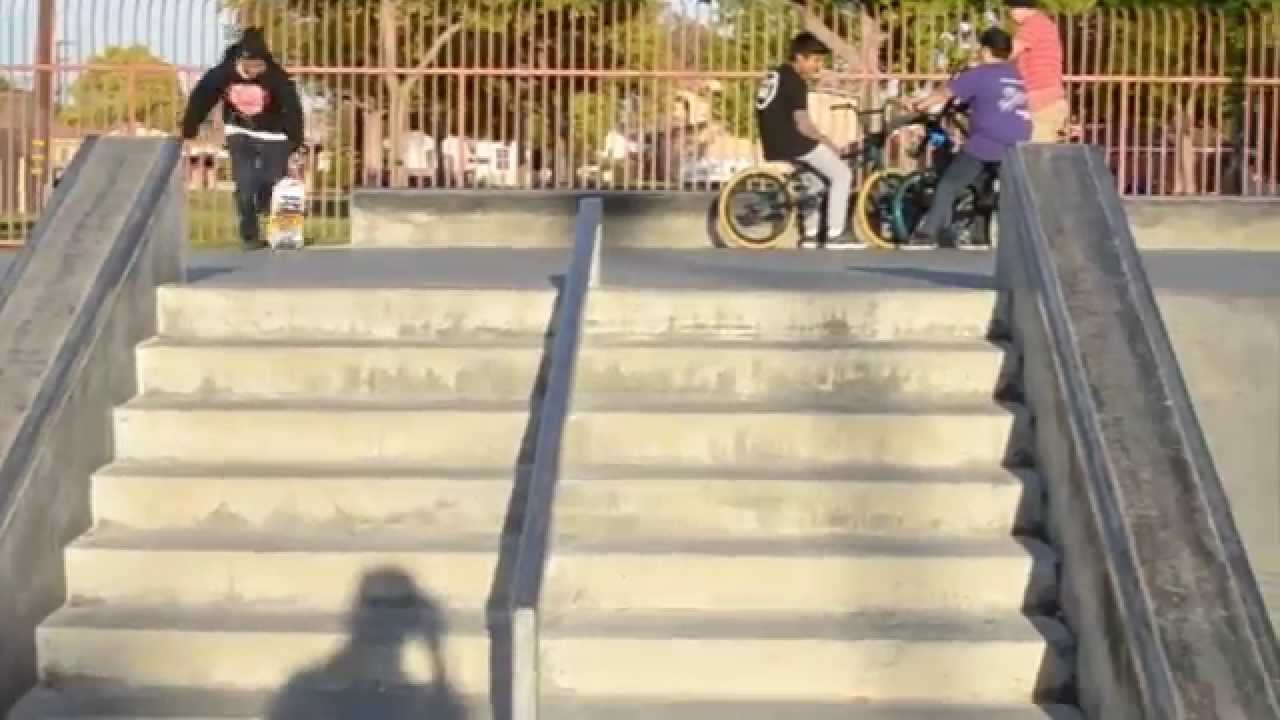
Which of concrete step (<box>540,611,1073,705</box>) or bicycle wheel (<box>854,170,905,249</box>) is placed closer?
concrete step (<box>540,611,1073,705</box>)

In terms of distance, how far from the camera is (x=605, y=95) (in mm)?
18156

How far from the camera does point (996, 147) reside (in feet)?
A: 44.3

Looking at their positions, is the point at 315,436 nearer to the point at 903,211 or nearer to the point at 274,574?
the point at 274,574

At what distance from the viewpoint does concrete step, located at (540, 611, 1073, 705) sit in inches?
233

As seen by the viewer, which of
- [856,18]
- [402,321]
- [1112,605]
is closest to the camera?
[1112,605]

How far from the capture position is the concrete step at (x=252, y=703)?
5.85m

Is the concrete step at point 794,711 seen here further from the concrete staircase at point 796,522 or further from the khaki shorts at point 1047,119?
the khaki shorts at point 1047,119

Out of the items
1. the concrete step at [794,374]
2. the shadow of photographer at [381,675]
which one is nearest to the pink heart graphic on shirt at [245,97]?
the concrete step at [794,374]

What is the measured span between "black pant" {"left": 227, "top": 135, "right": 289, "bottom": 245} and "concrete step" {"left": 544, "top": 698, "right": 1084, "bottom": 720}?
28.4 feet

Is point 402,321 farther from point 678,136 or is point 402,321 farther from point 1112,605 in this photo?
point 678,136

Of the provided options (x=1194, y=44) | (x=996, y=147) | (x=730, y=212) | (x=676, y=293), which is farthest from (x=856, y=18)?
(x=676, y=293)

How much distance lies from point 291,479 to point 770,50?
1214 centimetres

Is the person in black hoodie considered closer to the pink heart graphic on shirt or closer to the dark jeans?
the pink heart graphic on shirt

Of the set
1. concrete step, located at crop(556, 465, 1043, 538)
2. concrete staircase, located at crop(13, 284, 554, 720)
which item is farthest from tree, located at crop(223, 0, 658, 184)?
concrete step, located at crop(556, 465, 1043, 538)
